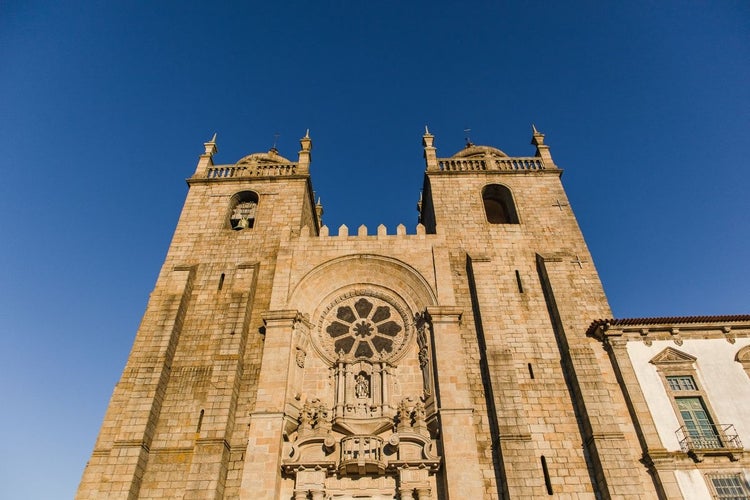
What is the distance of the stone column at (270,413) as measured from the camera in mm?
13891

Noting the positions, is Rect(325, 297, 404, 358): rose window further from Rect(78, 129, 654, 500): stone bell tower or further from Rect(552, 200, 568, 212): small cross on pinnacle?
Rect(552, 200, 568, 212): small cross on pinnacle

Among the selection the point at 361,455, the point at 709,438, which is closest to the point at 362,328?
the point at 361,455

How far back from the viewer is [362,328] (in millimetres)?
18406

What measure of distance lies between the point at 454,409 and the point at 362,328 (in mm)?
4799

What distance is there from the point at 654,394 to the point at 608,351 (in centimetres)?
184

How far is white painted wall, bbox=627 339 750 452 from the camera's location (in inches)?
584

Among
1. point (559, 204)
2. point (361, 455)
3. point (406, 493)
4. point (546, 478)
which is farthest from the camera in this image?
point (559, 204)

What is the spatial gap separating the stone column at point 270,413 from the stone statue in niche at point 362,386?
2270 mm

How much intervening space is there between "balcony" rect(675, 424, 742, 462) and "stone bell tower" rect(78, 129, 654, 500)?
1.45 m

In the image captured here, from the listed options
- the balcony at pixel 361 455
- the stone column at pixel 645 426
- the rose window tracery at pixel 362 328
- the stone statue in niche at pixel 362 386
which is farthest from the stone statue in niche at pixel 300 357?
the stone column at pixel 645 426

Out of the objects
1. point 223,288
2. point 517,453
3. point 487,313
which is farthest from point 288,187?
point 517,453

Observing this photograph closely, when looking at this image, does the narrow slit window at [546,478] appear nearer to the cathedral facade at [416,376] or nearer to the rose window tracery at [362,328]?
the cathedral facade at [416,376]

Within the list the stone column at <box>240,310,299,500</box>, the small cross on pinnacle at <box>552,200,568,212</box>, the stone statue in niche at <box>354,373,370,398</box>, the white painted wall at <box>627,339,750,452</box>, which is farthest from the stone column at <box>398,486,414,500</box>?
the small cross on pinnacle at <box>552,200,568,212</box>

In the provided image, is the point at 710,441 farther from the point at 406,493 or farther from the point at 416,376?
the point at 406,493
